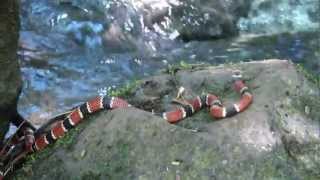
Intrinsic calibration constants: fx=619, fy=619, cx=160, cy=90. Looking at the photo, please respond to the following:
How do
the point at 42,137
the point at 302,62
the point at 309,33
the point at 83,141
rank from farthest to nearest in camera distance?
1. the point at 309,33
2. the point at 302,62
3. the point at 42,137
4. the point at 83,141

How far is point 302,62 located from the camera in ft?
36.6

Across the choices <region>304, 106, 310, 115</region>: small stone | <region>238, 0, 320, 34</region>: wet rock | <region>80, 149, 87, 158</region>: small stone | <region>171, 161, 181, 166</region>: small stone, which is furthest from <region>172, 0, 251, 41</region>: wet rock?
<region>171, 161, 181, 166</region>: small stone

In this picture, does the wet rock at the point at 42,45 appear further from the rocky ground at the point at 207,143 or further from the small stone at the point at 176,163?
the small stone at the point at 176,163

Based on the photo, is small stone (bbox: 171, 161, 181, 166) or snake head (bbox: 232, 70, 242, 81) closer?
small stone (bbox: 171, 161, 181, 166)

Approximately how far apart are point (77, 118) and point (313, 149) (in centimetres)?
209

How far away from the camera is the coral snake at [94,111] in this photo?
5277 mm

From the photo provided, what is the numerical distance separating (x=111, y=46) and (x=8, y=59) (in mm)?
5902

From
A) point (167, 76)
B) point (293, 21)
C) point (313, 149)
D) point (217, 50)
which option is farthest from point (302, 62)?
point (313, 149)

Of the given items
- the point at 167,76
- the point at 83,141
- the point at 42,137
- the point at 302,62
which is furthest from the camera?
the point at 302,62

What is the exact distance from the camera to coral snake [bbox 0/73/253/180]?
5277mm

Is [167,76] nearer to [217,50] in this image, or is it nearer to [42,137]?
[42,137]

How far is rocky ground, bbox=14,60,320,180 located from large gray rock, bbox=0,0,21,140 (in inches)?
22.6

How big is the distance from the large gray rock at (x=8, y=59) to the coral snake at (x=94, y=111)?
0.24 m

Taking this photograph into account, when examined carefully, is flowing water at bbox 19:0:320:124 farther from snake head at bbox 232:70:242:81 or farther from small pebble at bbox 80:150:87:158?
small pebble at bbox 80:150:87:158
